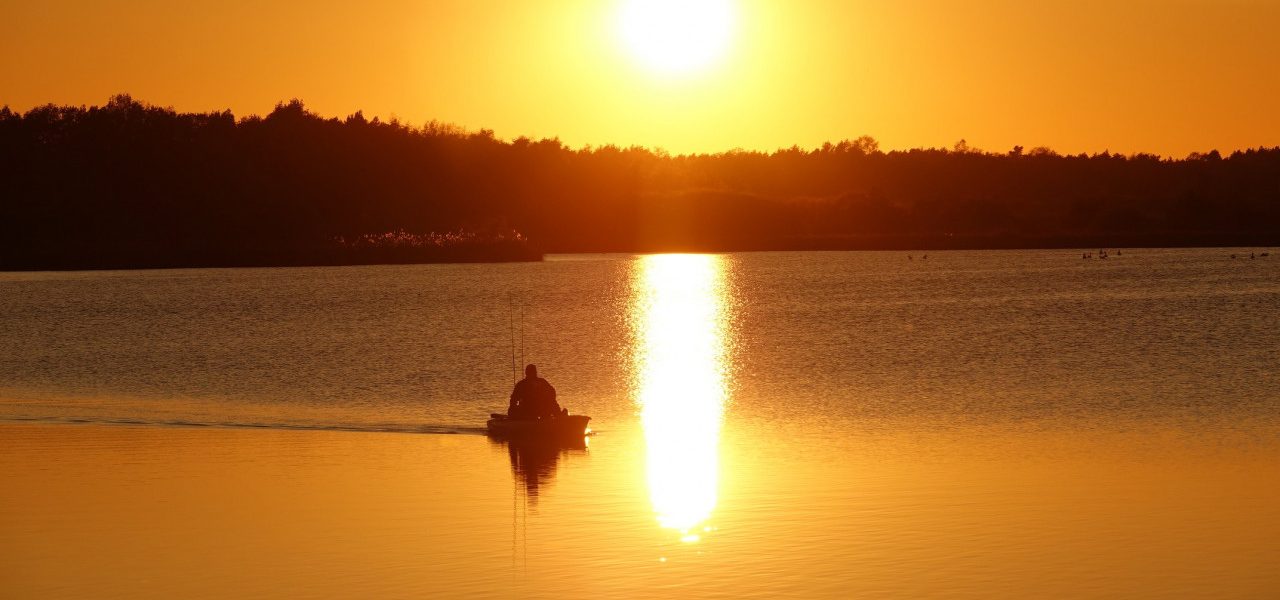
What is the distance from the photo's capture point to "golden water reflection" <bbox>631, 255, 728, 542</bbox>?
23.3 metres

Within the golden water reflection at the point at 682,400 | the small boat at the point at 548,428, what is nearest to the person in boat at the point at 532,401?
the small boat at the point at 548,428

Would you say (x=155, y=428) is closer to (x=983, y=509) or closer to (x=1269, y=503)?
(x=983, y=509)

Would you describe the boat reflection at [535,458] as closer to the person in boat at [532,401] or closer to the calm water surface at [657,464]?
the calm water surface at [657,464]

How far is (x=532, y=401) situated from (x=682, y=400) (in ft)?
32.6

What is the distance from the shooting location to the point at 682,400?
40.2 m

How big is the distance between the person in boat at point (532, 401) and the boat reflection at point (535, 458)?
1.96 feet

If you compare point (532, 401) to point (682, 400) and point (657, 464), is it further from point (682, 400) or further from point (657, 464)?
point (682, 400)

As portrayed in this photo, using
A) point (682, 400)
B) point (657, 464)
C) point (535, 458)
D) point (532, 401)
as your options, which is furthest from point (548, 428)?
point (682, 400)

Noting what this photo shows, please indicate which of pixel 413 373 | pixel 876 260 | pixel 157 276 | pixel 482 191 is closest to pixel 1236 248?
pixel 876 260

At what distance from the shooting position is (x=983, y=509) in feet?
72.3

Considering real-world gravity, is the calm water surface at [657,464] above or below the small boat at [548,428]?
below

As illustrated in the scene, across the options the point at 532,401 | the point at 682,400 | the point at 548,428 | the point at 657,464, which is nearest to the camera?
the point at 657,464

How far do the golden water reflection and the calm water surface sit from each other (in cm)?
17

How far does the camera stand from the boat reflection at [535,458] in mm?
25078
